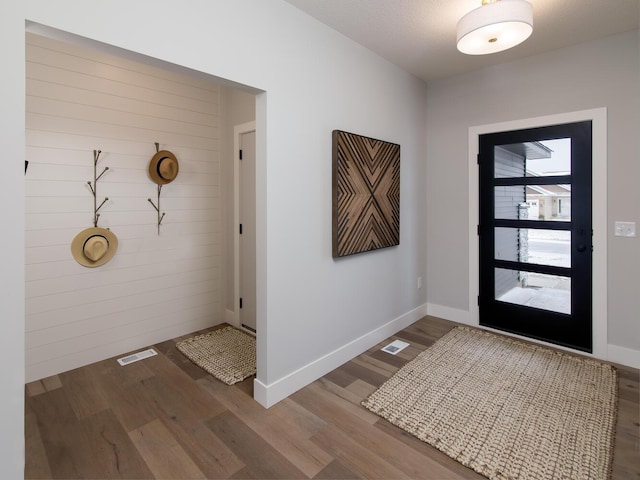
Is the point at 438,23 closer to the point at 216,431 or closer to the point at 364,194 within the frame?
the point at 364,194

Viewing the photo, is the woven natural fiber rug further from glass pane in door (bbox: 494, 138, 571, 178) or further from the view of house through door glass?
glass pane in door (bbox: 494, 138, 571, 178)

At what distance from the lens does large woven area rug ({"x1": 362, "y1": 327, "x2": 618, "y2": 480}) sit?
185cm

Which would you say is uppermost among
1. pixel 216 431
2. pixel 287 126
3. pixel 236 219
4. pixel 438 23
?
pixel 438 23

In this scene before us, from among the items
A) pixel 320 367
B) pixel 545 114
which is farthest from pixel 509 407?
pixel 545 114

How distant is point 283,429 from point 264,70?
2259 millimetres

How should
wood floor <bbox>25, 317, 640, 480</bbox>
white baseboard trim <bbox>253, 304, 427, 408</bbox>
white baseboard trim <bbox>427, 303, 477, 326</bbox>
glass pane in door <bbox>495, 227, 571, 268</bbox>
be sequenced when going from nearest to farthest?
wood floor <bbox>25, 317, 640, 480</bbox> < white baseboard trim <bbox>253, 304, 427, 408</bbox> < glass pane in door <bbox>495, 227, 571, 268</bbox> < white baseboard trim <bbox>427, 303, 477, 326</bbox>

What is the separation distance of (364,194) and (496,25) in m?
1.46

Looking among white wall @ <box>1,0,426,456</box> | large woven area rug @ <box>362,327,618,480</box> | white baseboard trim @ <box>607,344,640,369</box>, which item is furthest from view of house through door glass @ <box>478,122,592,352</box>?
white wall @ <box>1,0,426,456</box>

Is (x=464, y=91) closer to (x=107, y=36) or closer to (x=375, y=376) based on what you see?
(x=375, y=376)

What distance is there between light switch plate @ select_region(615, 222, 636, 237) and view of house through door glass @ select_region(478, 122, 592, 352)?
19cm

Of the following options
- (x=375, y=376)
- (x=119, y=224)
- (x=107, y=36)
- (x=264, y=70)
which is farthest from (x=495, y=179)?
(x=119, y=224)

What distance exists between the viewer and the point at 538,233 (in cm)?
330

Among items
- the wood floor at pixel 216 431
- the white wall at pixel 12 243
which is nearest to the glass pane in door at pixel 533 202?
the wood floor at pixel 216 431

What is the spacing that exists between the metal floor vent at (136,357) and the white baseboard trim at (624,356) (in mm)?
4015
